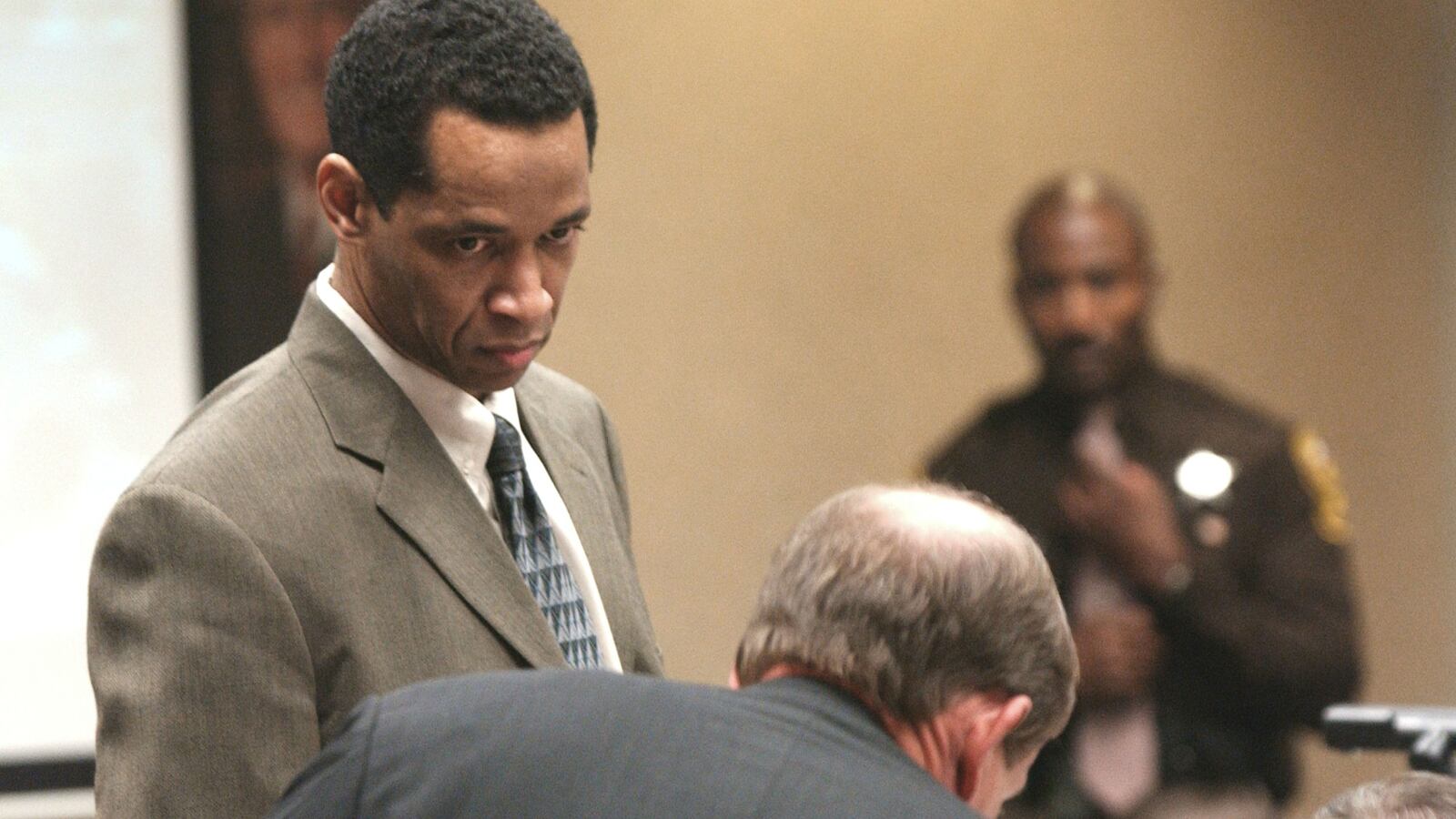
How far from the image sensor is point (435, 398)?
141cm

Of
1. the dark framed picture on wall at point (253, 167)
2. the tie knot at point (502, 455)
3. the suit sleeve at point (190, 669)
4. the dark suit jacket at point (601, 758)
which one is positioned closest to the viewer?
the dark suit jacket at point (601, 758)

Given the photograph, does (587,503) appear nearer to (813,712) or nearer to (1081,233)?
(813,712)

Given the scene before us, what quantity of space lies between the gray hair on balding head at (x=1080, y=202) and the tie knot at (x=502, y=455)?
252cm

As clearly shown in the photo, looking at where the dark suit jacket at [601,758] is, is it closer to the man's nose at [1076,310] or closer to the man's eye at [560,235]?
the man's eye at [560,235]

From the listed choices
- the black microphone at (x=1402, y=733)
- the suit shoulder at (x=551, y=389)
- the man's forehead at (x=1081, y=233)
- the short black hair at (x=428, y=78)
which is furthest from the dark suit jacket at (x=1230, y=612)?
the short black hair at (x=428, y=78)

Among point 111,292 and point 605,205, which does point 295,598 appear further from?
point 605,205

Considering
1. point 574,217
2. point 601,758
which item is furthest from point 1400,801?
point 574,217

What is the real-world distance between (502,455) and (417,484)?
0.11m

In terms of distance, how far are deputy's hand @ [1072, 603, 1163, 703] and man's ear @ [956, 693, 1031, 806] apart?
8.47 feet

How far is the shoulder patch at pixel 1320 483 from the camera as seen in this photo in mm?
3717

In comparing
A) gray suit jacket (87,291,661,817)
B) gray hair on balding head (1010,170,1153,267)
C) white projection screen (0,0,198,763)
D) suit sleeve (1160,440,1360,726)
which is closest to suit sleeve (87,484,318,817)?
gray suit jacket (87,291,661,817)

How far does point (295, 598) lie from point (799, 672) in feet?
1.29

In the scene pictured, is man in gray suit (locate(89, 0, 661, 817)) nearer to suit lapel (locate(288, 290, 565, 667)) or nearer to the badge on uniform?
suit lapel (locate(288, 290, 565, 667))

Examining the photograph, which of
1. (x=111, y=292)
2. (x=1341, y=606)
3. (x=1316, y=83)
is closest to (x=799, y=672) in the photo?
(x=111, y=292)
